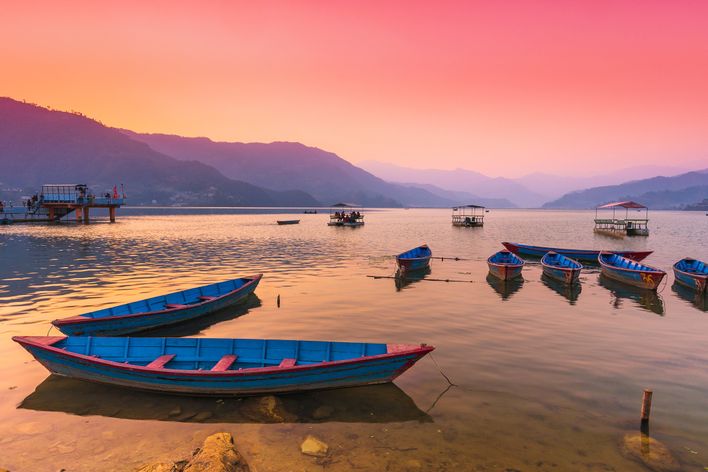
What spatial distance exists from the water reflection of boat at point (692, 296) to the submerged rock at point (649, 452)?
→ 19761 mm

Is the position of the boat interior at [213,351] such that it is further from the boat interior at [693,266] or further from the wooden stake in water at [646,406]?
the boat interior at [693,266]

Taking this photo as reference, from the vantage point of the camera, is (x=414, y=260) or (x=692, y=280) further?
(x=414, y=260)

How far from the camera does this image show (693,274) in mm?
28641

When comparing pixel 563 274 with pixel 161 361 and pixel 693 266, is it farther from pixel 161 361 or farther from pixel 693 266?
pixel 161 361

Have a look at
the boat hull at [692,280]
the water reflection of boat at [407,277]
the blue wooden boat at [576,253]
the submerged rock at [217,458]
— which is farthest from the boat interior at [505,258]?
the submerged rock at [217,458]

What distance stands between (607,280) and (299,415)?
32.3m

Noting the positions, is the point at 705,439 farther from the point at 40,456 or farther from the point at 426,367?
the point at 40,456

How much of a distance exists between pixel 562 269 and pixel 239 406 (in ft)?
92.1

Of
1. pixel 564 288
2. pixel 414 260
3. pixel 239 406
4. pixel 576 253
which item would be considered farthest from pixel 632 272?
pixel 239 406

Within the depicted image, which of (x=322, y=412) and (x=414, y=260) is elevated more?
(x=414, y=260)

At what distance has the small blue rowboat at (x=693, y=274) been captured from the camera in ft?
90.5

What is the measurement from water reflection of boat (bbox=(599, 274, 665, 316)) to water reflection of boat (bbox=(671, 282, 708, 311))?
5.51ft

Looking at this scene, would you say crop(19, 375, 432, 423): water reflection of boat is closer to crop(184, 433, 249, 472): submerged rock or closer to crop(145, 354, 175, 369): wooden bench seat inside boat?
crop(145, 354, 175, 369): wooden bench seat inside boat

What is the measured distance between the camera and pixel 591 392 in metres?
13.2
